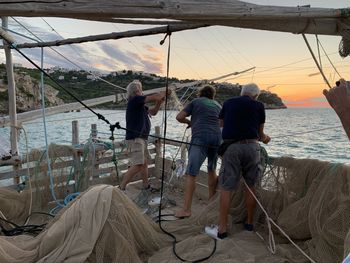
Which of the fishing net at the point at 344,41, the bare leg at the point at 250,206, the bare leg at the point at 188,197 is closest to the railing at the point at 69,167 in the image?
the bare leg at the point at 188,197

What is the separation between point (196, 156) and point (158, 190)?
180 centimetres

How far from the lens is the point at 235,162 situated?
455 cm

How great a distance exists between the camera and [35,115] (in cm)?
719

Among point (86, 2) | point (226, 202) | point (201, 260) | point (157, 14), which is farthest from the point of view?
point (226, 202)

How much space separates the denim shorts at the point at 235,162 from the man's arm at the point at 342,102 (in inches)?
121

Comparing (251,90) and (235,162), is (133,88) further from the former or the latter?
(235,162)

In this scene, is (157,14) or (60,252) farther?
(60,252)

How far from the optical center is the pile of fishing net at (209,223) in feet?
11.9

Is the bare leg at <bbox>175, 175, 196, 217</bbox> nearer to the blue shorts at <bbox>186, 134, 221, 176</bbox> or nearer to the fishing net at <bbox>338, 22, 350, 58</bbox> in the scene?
the blue shorts at <bbox>186, 134, 221, 176</bbox>

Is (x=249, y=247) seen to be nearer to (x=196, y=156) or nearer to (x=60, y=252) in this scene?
(x=196, y=156)

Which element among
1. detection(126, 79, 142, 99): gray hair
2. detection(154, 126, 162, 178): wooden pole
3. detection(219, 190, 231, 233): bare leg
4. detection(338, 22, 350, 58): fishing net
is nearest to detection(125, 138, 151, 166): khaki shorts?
detection(126, 79, 142, 99): gray hair

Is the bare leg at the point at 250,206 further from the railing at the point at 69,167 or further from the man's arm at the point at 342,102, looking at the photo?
the man's arm at the point at 342,102

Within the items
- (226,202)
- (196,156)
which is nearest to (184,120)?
(196,156)

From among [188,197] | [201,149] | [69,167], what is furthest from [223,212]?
[69,167]
